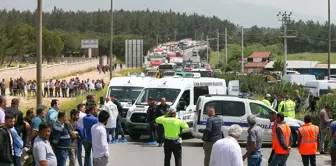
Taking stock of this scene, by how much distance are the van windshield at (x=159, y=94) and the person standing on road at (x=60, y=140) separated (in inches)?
398

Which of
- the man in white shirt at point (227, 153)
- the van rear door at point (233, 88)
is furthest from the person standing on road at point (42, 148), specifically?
the van rear door at point (233, 88)

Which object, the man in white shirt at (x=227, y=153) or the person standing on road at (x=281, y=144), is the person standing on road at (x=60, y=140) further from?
the man in white shirt at (x=227, y=153)

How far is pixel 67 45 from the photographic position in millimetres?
161250

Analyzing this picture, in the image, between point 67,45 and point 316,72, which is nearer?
point 316,72

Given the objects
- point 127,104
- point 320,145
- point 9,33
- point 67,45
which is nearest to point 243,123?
point 320,145

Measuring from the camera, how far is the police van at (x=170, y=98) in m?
21.9

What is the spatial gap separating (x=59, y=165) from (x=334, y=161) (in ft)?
19.4

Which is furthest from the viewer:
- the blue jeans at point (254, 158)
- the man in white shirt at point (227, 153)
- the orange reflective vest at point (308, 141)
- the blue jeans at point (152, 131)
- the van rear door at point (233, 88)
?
the van rear door at point (233, 88)

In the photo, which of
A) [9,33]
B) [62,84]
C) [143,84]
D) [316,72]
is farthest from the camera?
[9,33]

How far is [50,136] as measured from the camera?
40.3 ft

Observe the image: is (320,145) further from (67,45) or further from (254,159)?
(67,45)

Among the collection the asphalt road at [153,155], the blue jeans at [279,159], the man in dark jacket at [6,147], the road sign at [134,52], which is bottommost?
the asphalt road at [153,155]

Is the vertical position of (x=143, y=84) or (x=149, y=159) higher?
(x=143, y=84)

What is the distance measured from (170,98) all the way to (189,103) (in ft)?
2.51
